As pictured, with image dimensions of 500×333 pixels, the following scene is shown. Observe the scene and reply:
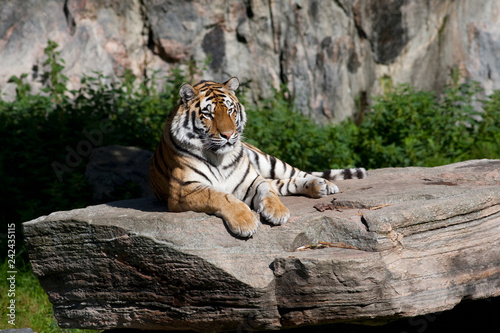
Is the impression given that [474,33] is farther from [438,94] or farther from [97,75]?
[97,75]

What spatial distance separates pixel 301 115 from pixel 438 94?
202 centimetres

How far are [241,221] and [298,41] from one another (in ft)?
16.8

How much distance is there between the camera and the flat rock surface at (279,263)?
320cm

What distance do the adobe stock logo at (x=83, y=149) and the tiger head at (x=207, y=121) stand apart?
2.81m

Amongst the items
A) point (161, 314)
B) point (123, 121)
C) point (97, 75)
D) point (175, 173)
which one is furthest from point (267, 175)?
point (97, 75)

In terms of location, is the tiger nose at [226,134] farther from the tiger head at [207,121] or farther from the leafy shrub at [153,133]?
the leafy shrub at [153,133]

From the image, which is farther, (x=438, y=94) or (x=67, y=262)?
(x=438, y=94)

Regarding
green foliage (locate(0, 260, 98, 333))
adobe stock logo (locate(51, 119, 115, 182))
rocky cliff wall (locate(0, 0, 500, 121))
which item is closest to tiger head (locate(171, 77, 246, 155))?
green foliage (locate(0, 260, 98, 333))

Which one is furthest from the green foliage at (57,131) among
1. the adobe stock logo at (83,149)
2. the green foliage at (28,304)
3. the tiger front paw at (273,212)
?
the tiger front paw at (273,212)

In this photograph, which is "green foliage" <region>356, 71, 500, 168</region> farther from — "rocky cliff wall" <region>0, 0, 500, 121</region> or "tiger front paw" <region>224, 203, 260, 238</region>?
"tiger front paw" <region>224, 203, 260, 238</region>

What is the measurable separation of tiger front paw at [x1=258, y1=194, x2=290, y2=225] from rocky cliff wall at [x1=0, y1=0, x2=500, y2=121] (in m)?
4.32

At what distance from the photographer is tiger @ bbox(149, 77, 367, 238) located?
11.5 feet

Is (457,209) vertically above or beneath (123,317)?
above

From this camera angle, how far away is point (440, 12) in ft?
26.4
